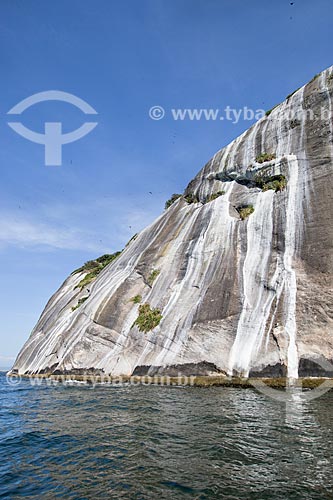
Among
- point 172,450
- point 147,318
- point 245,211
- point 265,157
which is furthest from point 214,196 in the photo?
point 172,450

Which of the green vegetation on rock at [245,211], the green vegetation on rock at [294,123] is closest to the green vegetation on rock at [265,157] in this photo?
the green vegetation on rock at [294,123]

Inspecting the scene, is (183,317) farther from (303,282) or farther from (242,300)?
(303,282)

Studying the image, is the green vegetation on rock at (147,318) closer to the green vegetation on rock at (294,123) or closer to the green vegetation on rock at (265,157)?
the green vegetation on rock at (265,157)

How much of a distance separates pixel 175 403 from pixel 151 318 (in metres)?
10.7

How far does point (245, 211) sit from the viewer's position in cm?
2481

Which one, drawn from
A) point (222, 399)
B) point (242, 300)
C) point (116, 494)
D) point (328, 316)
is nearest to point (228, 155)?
point (242, 300)

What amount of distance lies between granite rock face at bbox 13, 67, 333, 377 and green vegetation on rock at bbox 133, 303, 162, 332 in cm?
37

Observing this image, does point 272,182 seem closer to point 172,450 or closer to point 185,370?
point 185,370

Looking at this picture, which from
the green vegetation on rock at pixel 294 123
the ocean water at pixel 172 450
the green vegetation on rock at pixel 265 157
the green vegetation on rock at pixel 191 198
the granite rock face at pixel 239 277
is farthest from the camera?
the green vegetation on rock at pixel 191 198

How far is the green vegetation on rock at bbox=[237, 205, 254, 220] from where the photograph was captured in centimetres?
2439

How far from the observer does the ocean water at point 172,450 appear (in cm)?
633

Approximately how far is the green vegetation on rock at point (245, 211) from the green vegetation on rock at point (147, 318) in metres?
8.68

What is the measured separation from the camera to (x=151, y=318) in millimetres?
24203

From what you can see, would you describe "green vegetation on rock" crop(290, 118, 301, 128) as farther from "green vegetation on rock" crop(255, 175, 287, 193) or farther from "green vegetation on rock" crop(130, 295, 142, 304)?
"green vegetation on rock" crop(130, 295, 142, 304)
